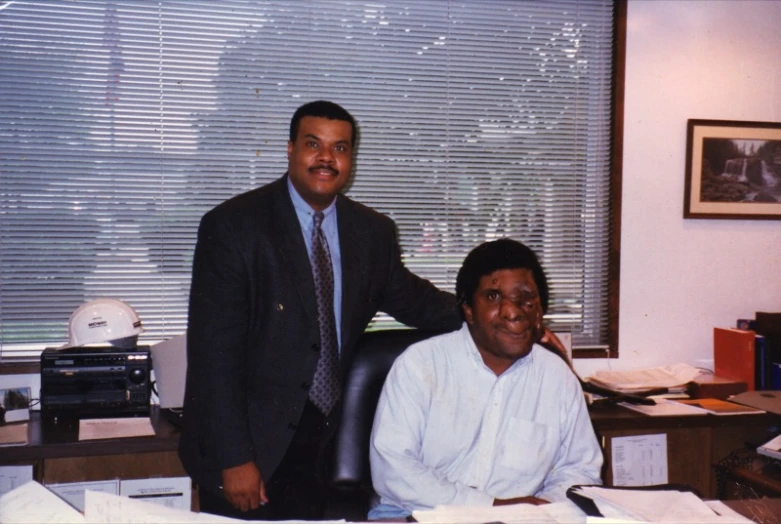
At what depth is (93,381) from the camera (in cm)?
244

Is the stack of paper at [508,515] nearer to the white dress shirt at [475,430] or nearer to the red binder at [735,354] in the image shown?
the white dress shirt at [475,430]

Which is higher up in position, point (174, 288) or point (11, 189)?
point (11, 189)

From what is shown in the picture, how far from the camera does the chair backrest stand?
167cm

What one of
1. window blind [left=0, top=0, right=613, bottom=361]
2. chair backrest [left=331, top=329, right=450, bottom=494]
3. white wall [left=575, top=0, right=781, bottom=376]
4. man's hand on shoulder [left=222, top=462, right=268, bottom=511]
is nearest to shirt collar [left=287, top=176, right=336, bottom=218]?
chair backrest [left=331, top=329, right=450, bottom=494]

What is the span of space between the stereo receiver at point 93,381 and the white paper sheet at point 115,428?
0.06 meters

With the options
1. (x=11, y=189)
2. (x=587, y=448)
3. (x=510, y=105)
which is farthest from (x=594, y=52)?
(x=11, y=189)

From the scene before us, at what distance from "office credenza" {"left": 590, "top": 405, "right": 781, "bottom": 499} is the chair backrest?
115 centimetres

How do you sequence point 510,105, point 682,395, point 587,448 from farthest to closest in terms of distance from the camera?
point 510,105 < point 682,395 < point 587,448

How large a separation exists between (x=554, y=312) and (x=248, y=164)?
1550mm

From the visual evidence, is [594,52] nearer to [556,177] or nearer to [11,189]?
[556,177]

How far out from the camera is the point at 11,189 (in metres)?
2.67

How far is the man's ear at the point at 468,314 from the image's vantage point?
1.74 meters

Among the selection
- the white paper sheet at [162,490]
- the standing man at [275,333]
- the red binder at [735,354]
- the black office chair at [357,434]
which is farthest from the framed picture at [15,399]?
the red binder at [735,354]

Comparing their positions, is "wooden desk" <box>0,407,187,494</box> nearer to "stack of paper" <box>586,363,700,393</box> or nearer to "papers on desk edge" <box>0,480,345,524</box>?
"papers on desk edge" <box>0,480,345,524</box>
